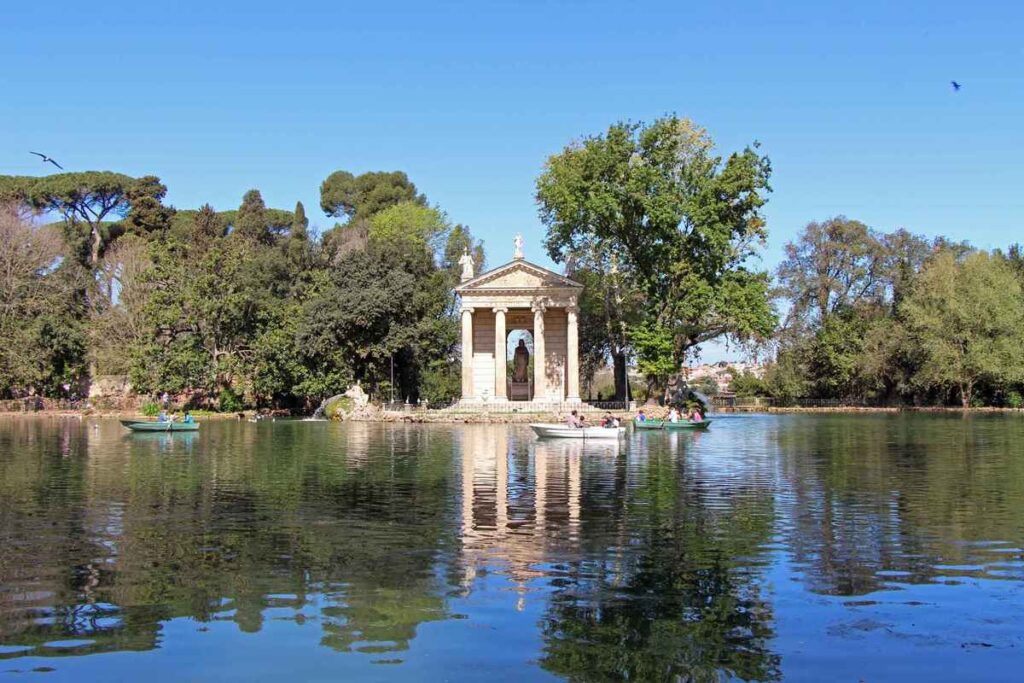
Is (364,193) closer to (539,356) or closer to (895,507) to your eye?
(539,356)

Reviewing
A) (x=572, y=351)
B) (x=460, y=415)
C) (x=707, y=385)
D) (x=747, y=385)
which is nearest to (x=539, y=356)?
(x=572, y=351)

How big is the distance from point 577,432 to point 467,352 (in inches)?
1255

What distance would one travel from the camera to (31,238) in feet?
268

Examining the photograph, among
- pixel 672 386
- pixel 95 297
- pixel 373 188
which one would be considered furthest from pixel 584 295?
pixel 373 188

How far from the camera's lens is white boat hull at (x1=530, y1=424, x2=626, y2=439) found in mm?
43156

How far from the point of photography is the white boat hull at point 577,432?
4316 cm

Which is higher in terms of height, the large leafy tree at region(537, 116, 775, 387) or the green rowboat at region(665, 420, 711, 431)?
the large leafy tree at region(537, 116, 775, 387)

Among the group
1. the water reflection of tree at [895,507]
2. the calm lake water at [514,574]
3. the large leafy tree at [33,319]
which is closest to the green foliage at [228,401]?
the large leafy tree at [33,319]

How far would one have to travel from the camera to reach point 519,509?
2111 cm

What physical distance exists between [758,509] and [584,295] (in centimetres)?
5803

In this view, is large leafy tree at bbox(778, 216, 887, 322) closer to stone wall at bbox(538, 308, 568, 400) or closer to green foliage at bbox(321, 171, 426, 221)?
stone wall at bbox(538, 308, 568, 400)

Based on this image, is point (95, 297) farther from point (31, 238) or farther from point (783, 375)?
point (783, 375)

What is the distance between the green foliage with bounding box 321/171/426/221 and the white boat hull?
72526mm

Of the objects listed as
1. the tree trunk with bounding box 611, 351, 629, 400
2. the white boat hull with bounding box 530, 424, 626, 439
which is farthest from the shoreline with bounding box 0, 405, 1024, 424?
the white boat hull with bounding box 530, 424, 626, 439
